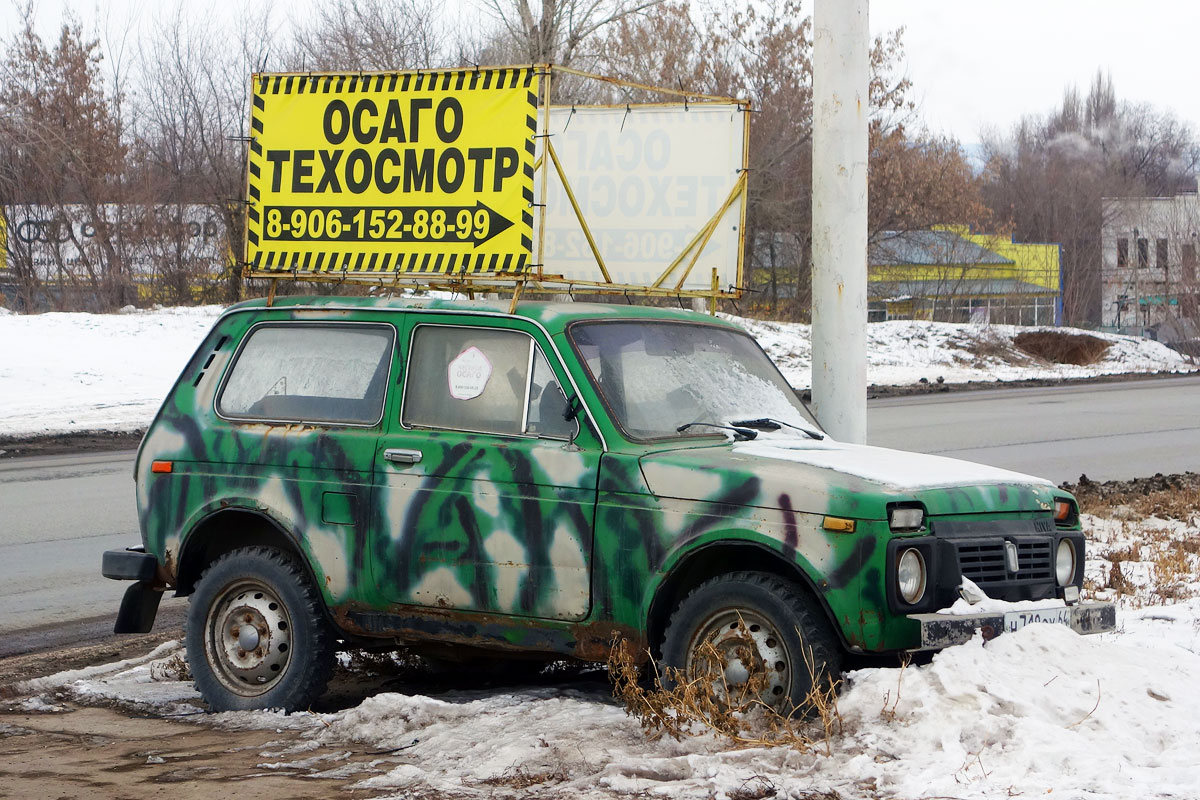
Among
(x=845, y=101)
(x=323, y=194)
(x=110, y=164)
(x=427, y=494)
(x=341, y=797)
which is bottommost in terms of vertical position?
(x=341, y=797)

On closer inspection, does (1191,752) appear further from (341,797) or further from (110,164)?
(110,164)

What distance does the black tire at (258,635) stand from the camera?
19.5ft

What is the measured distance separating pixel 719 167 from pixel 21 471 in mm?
9994

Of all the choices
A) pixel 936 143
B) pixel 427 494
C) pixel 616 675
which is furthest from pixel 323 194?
pixel 936 143

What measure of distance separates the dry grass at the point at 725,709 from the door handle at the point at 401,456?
1.26 m

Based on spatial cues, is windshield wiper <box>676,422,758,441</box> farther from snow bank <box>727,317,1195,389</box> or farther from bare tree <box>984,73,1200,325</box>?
bare tree <box>984,73,1200,325</box>

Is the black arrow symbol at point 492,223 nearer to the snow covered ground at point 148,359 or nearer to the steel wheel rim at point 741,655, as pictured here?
the steel wheel rim at point 741,655

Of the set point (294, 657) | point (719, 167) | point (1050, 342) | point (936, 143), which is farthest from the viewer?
point (936, 143)

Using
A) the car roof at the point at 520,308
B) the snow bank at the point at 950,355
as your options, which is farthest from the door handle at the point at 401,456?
the snow bank at the point at 950,355

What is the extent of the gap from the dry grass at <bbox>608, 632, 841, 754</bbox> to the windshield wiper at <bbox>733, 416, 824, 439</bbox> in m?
1.14

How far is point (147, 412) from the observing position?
67.3 feet

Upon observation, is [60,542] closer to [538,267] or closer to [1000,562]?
[538,267]

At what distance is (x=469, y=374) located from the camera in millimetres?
5871

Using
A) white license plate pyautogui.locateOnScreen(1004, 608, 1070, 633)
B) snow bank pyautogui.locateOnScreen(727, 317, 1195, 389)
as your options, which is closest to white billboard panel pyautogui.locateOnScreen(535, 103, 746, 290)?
white license plate pyautogui.locateOnScreen(1004, 608, 1070, 633)
